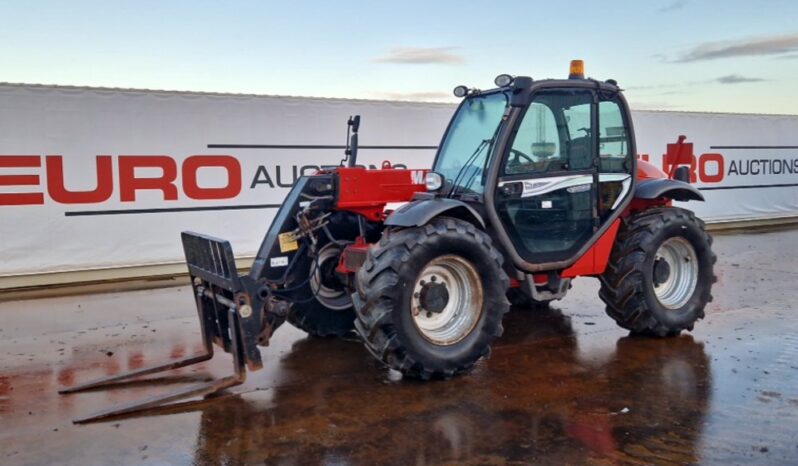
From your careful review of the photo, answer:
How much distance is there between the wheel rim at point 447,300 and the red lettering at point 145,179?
6.20 m

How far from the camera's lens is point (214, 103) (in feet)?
35.3

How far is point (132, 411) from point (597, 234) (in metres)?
3.96

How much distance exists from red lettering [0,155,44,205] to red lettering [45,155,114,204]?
145 mm

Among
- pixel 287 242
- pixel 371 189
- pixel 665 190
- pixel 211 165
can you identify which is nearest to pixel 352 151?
pixel 371 189

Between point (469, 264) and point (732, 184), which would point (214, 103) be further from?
point (732, 184)

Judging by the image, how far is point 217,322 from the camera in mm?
5480

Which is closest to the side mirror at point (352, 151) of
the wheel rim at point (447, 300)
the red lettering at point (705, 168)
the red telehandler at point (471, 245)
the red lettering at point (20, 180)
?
the red telehandler at point (471, 245)

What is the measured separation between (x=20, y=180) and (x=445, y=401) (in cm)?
734

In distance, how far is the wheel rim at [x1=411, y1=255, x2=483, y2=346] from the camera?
5449 mm

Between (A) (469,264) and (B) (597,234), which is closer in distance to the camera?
(A) (469,264)

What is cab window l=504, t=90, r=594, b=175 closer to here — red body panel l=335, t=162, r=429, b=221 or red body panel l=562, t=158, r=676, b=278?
red body panel l=562, t=158, r=676, b=278

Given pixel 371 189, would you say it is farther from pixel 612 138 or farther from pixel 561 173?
pixel 612 138

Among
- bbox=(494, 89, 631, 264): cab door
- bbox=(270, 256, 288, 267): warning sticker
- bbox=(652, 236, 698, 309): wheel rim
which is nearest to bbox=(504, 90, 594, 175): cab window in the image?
bbox=(494, 89, 631, 264): cab door

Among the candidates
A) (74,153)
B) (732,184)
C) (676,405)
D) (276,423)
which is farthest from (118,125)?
(732,184)
